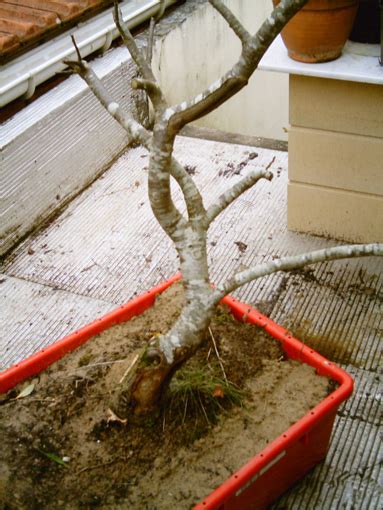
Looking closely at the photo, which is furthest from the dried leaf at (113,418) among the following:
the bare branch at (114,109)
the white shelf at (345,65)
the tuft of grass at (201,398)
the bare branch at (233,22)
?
the white shelf at (345,65)

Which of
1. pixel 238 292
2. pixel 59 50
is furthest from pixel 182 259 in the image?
pixel 59 50

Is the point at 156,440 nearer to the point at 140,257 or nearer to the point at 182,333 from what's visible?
the point at 182,333

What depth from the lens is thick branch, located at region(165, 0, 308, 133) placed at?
1.18m

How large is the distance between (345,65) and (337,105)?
18 centimetres

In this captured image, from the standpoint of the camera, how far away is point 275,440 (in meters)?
1.53

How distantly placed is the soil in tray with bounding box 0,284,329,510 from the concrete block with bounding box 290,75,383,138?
1.11 metres

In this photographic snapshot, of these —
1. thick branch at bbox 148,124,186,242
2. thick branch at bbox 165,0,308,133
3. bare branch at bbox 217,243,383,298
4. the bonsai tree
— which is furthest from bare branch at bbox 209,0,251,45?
bare branch at bbox 217,243,383,298

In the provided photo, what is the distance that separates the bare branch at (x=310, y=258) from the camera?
54.6 inches

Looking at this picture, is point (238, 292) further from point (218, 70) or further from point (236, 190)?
point (218, 70)

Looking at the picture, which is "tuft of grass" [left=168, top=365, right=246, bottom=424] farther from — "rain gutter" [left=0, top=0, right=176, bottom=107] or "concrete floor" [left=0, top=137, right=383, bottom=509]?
"rain gutter" [left=0, top=0, right=176, bottom=107]

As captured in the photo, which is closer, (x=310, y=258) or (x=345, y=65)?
(x=310, y=258)

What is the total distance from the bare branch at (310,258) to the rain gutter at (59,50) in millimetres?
1701

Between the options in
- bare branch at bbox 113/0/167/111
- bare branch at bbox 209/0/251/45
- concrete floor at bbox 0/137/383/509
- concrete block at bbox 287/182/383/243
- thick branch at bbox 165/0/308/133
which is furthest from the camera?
concrete block at bbox 287/182/383/243

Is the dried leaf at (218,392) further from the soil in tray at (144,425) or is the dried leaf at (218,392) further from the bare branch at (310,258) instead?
the bare branch at (310,258)
